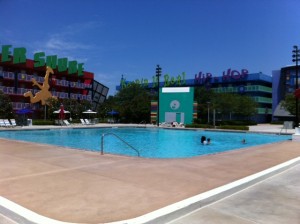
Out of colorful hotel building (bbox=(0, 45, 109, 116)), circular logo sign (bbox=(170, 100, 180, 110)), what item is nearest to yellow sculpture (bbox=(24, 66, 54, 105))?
colorful hotel building (bbox=(0, 45, 109, 116))

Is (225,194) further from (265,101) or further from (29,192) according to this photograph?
(265,101)

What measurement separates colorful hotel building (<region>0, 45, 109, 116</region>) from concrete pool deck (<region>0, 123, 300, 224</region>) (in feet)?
127

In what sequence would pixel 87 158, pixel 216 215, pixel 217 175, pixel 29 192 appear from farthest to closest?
pixel 87 158 → pixel 217 175 → pixel 29 192 → pixel 216 215

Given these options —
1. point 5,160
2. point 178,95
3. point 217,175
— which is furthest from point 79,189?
A: point 178,95

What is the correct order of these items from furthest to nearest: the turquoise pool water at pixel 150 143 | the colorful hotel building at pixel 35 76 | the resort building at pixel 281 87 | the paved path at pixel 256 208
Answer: the resort building at pixel 281 87, the colorful hotel building at pixel 35 76, the turquoise pool water at pixel 150 143, the paved path at pixel 256 208

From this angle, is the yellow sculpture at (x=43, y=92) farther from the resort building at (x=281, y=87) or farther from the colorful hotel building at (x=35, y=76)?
the resort building at (x=281, y=87)

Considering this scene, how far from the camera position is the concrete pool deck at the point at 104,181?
564 centimetres

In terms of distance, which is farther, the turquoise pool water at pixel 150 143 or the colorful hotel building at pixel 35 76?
the colorful hotel building at pixel 35 76

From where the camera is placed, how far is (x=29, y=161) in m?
10.9

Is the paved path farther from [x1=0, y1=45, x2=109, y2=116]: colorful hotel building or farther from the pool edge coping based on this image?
[x1=0, y1=45, x2=109, y2=116]: colorful hotel building

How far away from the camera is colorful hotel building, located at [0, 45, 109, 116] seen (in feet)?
156

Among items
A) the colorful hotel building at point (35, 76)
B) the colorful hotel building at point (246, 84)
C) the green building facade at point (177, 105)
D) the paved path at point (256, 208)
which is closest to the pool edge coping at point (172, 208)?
the paved path at point (256, 208)

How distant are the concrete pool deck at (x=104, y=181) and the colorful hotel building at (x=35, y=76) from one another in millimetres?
38667

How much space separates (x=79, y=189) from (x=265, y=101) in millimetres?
69839
